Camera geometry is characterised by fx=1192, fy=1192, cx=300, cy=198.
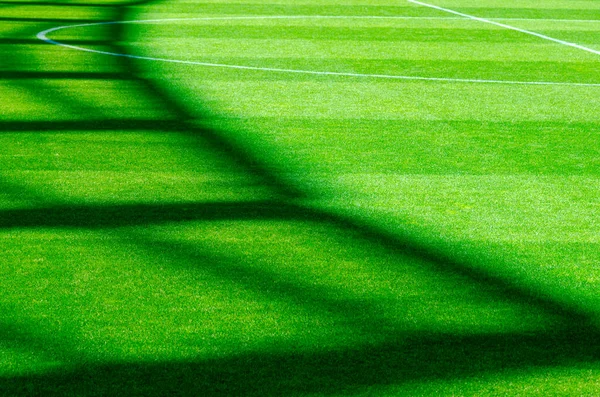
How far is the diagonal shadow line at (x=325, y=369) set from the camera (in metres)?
3.11

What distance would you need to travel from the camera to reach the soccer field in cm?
332

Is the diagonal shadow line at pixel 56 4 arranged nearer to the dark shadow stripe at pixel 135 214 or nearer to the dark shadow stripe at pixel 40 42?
the dark shadow stripe at pixel 40 42

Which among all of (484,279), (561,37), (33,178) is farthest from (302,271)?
(561,37)

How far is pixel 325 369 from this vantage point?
3264 mm

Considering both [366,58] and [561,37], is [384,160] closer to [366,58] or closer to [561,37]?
[366,58]

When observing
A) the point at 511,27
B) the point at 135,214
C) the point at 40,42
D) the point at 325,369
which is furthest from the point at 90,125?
the point at 511,27

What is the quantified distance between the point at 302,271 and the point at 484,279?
0.63m

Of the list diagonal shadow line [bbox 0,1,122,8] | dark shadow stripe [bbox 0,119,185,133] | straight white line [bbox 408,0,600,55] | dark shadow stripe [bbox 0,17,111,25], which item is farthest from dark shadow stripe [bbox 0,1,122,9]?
dark shadow stripe [bbox 0,119,185,133]

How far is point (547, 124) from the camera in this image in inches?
289

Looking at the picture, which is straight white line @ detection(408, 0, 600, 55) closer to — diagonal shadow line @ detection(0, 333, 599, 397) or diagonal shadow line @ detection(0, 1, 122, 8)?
diagonal shadow line @ detection(0, 1, 122, 8)

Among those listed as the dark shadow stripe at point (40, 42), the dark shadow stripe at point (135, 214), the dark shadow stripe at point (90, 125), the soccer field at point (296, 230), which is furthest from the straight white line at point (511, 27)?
the dark shadow stripe at point (135, 214)

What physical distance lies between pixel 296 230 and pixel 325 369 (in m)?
1.47

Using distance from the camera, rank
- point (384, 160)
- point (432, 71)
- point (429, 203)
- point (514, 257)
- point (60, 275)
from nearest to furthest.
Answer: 1. point (60, 275)
2. point (514, 257)
3. point (429, 203)
4. point (384, 160)
5. point (432, 71)

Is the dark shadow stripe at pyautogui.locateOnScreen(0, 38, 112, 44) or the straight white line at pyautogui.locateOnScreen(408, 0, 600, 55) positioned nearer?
the dark shadow stripe at pyautogui.locateOnScreen(0, 38, 112, 44)
